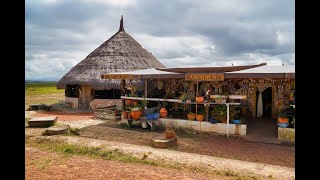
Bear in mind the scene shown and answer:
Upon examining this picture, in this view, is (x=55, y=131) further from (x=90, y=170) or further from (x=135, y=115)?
(x=90, y=170)

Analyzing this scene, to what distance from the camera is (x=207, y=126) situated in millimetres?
11672

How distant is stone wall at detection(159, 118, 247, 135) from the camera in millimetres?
10938

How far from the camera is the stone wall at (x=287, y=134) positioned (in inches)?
395

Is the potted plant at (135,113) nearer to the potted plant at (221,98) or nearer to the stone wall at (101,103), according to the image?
the potted plant at (221,98)

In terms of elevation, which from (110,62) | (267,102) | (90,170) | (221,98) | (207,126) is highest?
(110,62)

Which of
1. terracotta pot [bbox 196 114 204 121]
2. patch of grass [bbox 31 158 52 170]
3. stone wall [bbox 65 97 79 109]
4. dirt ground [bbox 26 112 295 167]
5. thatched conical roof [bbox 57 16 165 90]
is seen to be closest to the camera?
patch of grass [bbox 31 158 52 170]

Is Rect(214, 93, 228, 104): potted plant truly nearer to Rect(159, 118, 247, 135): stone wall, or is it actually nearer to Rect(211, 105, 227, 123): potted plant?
Rect(211, 105, 227, 123): potted plant

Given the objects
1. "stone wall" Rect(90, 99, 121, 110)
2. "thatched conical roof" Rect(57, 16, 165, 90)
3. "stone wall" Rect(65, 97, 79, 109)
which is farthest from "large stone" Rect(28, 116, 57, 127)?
"stone wall" Rect(65, 97, 79, 109)

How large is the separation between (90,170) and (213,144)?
4.95 meters

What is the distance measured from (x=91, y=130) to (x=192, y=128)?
4837mm

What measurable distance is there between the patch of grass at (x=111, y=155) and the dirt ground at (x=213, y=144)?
1615mm

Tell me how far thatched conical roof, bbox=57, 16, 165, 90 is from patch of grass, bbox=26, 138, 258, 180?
31.7 feet

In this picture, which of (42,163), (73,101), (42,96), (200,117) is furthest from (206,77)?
(42,96)
